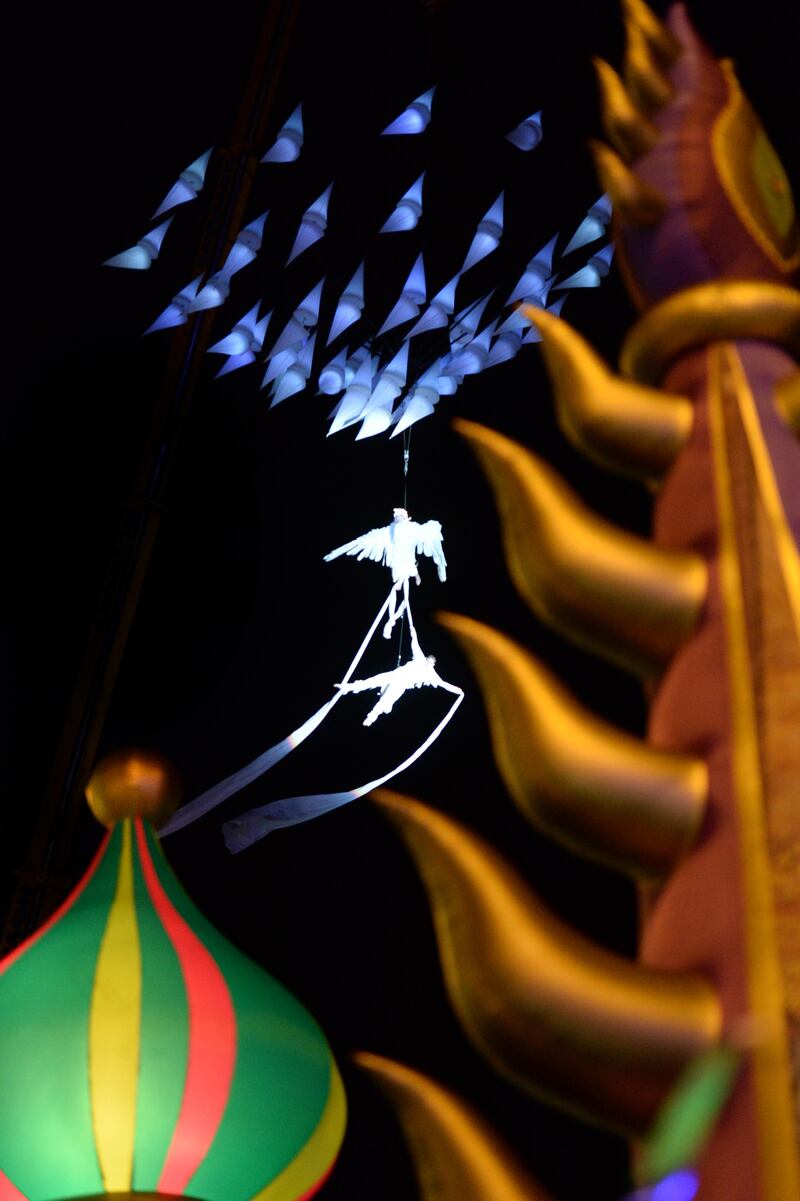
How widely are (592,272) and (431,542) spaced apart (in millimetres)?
1053

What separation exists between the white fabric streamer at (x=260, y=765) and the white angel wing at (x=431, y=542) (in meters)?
0.15

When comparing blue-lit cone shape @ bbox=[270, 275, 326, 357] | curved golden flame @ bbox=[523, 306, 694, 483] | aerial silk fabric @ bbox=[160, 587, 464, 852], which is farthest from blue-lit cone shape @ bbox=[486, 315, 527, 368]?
curved golden flame @ bbox=[523, 306, 694, 483]

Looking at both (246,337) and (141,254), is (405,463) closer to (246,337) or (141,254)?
(246,337)

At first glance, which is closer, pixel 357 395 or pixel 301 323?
pixel 301 323

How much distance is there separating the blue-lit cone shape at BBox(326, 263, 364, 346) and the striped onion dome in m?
1.56

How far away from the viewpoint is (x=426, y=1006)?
3844 mm

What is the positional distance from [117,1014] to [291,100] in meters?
2.44

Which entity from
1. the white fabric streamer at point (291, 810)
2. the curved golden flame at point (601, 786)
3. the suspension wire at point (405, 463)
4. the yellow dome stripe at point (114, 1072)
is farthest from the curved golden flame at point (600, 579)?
the suspension wire at point (405, 463)

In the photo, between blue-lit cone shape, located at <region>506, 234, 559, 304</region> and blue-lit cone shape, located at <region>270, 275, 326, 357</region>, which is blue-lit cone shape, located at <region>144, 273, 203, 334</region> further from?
blue-lit cone shape, located at <region>506, 234, 559, 304</region>

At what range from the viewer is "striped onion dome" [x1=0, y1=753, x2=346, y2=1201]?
62.2 inches

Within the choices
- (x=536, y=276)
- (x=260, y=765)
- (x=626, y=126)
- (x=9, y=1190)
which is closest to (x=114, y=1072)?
(x=9, y=1190)

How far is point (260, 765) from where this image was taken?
3.93 m

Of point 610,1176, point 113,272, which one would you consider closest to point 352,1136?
point 610,1176

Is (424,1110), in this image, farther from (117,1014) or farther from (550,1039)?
(117,1014)
